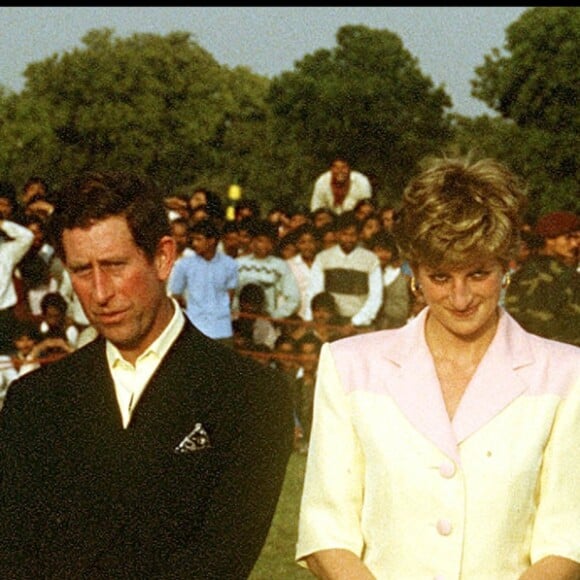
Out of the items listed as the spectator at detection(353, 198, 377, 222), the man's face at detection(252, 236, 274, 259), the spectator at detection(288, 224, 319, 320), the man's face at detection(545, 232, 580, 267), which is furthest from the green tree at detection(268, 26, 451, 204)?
the man's face at detection(545, 232, 580, 267)

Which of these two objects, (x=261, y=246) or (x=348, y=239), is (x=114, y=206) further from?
(x=261, y=246)

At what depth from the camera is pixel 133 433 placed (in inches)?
163

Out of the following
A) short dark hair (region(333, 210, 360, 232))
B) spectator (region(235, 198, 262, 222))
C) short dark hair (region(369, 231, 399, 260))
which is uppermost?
spectator (region(235, 198, 262, 222))

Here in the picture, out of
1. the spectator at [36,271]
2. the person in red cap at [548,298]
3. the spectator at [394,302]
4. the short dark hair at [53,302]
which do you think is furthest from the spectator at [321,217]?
the person in red cap at [548,298]

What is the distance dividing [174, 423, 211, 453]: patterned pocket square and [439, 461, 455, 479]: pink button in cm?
65

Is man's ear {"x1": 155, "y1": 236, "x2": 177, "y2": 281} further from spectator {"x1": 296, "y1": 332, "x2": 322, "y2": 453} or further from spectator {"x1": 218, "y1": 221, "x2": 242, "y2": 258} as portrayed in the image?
spectator {"x1": 218, "y1": 221, "x2": 242, "y2": 258}

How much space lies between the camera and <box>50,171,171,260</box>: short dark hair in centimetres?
421

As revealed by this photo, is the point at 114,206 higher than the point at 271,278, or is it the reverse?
the point at 114,206

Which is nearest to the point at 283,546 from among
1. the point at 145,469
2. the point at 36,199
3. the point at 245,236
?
the point at 145,469

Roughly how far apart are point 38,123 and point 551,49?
3919 cm

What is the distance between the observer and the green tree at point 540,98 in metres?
66.4

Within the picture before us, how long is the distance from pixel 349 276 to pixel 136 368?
10372mm

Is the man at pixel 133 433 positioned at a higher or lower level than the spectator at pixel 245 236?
lower

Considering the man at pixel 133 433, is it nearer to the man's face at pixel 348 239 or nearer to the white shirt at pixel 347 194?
the man's face at pixel 348 239
